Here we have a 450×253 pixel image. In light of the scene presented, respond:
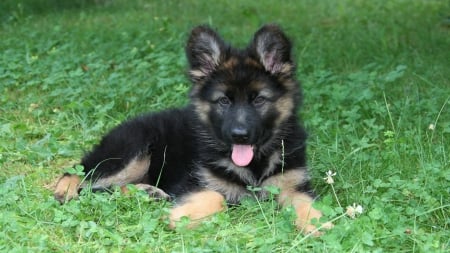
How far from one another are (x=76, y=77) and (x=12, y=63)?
3.63ft

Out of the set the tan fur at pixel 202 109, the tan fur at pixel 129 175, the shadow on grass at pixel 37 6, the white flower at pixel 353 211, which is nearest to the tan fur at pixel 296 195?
the white flower at pixel 353 211

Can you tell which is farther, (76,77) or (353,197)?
(76,77)

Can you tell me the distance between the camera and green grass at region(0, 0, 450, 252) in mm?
4191

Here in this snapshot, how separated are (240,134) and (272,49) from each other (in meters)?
0.66

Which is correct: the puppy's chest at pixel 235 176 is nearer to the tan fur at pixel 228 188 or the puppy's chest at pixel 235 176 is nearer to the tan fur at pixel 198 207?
the tan fur at pixel 228 188

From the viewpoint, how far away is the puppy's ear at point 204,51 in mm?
5008

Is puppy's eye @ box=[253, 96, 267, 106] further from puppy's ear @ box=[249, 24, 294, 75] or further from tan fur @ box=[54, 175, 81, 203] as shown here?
tan fur @ box=[54, 175, 81, 203]

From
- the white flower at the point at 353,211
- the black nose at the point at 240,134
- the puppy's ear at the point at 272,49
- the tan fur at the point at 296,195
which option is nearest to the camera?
the white flower at the point at 353,211

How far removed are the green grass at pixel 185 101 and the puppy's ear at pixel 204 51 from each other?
98 centimetres

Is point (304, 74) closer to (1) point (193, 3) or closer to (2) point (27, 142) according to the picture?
(2) point (27, 142)

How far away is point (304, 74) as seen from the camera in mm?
8016

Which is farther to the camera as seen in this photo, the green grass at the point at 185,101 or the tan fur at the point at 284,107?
the tan fur at the point at 284,107

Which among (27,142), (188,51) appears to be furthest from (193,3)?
(188,51)

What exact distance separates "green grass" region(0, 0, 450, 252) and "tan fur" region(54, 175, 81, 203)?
79mm
